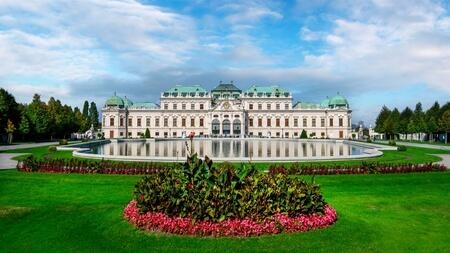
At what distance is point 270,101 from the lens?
111m

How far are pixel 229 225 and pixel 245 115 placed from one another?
99697 mm

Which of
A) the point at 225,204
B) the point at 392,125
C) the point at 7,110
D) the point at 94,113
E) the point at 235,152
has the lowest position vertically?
the point at 225,204

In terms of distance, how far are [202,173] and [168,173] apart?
1.11 meters

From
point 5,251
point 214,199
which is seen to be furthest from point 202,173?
point 5,251

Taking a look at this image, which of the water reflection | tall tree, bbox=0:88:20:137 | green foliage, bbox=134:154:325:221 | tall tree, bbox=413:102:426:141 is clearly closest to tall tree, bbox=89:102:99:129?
tall tree, bbox=0:88:20:137

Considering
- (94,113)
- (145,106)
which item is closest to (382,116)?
(145,106)

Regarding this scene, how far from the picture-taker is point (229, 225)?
9188 millimetres

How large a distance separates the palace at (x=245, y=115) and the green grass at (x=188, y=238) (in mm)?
91809

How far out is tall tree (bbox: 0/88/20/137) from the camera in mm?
59847

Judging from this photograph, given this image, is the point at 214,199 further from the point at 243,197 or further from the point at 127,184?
the point at 127,184

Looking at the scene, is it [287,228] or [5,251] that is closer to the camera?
[5,251]

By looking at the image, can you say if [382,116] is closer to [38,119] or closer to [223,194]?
[38,119]

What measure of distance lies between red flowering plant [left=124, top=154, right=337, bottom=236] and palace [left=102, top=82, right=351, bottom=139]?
97.2 meters

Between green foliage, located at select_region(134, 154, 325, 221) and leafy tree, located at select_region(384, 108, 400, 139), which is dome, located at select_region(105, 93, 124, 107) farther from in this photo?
green foliage, located at select_region(134, 154, 325, 221)
